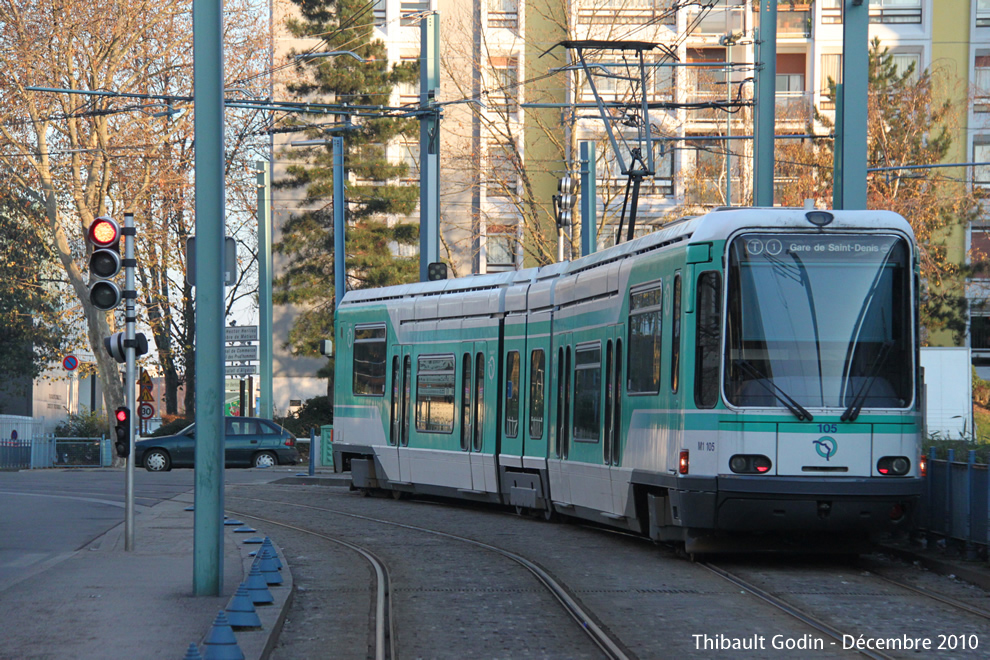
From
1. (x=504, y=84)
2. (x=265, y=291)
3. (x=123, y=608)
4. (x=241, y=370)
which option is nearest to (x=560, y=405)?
(x=123, y=608)

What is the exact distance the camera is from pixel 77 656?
801 cm

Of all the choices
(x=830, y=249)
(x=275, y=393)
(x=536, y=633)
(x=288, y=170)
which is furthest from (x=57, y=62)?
(x=536, y=633)

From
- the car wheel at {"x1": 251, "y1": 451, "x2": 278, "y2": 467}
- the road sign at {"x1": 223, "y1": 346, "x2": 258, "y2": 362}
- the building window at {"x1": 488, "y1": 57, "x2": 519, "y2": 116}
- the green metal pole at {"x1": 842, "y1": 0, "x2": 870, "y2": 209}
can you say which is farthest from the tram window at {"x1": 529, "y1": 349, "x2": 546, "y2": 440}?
the building window at {"x1": 488, "y1": 57, "x2": 519, "y2": 116}

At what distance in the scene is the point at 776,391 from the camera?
488 inches

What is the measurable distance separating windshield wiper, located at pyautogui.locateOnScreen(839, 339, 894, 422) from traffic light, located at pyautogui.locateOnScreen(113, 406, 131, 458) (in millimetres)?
6382

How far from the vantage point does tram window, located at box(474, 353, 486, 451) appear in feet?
62.6

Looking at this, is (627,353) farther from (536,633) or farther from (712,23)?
(712,23)

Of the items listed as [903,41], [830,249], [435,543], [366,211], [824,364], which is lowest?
[435,543]

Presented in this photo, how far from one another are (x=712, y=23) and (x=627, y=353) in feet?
139

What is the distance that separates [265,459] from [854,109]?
73.5ft

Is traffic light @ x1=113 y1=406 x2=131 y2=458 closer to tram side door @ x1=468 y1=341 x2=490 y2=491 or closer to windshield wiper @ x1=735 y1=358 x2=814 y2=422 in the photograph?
windshield wiper @ x1=735 y1=358 x2=814 y2=422

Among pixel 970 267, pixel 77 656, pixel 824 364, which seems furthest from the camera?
pixel 970 267

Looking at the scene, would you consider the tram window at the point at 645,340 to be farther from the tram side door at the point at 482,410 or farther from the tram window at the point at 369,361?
the tram window at the point at 369,361

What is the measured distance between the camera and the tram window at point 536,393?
1731 centimetres
